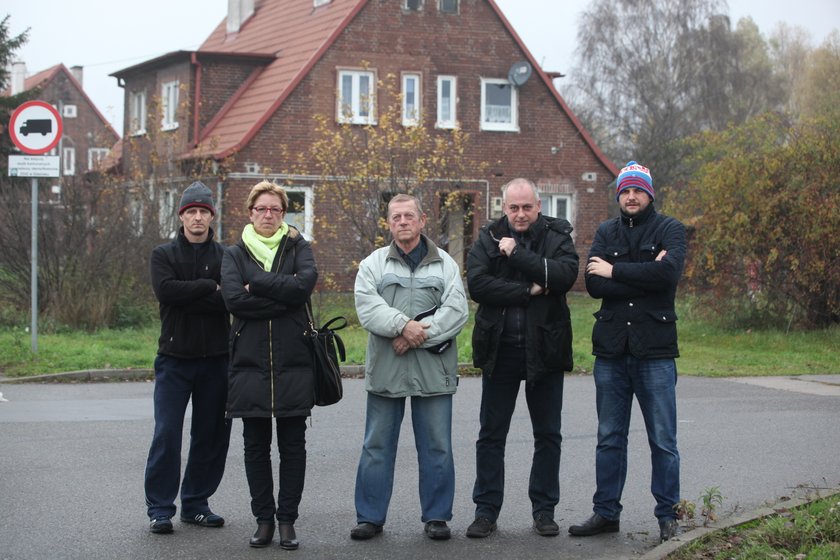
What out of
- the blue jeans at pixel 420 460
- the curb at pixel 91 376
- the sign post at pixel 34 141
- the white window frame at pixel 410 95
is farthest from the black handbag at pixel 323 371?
the white window frame at pixel 410 95

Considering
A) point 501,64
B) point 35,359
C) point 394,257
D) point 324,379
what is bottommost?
point 35,359

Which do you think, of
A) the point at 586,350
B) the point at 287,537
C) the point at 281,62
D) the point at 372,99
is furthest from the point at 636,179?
the point at 281,62

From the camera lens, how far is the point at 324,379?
7.11 meters

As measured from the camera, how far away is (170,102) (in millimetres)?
33938

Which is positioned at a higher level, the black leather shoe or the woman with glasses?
the woman with glasses

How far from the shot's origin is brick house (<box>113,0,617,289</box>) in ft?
102

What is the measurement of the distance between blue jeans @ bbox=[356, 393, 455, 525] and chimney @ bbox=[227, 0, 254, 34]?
110 ft

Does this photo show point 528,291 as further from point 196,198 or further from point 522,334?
point 196,198

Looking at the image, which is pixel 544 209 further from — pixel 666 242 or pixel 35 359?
pixel 666 242

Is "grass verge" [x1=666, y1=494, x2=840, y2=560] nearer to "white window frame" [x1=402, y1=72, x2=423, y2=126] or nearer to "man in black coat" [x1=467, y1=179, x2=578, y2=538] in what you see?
"man in black coat" [x1=467, y1=179, x2=578, y2=538]

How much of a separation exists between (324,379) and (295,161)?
25.1 metres

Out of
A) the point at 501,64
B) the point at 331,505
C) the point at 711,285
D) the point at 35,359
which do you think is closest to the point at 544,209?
the point at 501,64

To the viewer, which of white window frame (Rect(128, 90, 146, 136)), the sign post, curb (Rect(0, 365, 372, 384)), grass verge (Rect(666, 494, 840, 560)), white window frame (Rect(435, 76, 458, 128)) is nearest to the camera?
grass verge (Rect(666, 494, 840, 560))

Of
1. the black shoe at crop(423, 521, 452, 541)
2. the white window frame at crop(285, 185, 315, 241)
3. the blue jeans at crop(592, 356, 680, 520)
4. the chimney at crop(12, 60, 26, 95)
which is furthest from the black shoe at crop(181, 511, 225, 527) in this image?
the chimney at crop(12, 60, 26, 95)
